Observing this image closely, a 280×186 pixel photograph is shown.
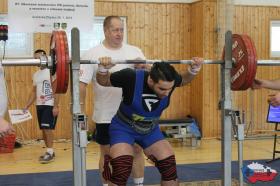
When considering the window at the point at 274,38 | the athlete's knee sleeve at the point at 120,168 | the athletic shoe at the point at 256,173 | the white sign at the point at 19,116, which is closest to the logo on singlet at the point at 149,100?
the athlete's knee sleeve at the point at 120,168

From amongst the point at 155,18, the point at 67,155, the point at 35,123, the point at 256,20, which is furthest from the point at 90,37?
the point at 256,20

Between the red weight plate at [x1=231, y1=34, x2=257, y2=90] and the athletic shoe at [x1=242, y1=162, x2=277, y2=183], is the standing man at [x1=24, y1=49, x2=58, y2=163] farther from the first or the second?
the red weight plate at [x1=231, y1=34, x2=257, y2=90]

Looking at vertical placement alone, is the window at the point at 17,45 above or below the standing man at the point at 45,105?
above

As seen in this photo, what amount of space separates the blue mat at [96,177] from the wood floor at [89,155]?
35 cm

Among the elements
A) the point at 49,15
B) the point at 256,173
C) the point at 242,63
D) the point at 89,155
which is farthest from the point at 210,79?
the point at 242,63

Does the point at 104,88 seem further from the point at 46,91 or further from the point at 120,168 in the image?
the point at 46,91

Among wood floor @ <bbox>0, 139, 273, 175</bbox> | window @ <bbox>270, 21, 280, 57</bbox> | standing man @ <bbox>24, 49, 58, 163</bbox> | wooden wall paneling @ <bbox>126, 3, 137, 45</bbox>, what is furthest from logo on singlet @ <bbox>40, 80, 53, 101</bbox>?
window @ <bbox>270, 21, 280, 57</bbox>

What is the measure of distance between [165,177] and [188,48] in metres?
5.75

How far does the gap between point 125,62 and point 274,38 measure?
21.1 feet

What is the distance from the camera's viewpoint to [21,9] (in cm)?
436

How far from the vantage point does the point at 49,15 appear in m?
4.52

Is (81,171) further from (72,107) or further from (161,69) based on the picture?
(161,69)

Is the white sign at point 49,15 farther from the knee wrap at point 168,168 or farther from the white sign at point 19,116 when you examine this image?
the white sign at point 19,116

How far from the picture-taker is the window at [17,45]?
302 inches
